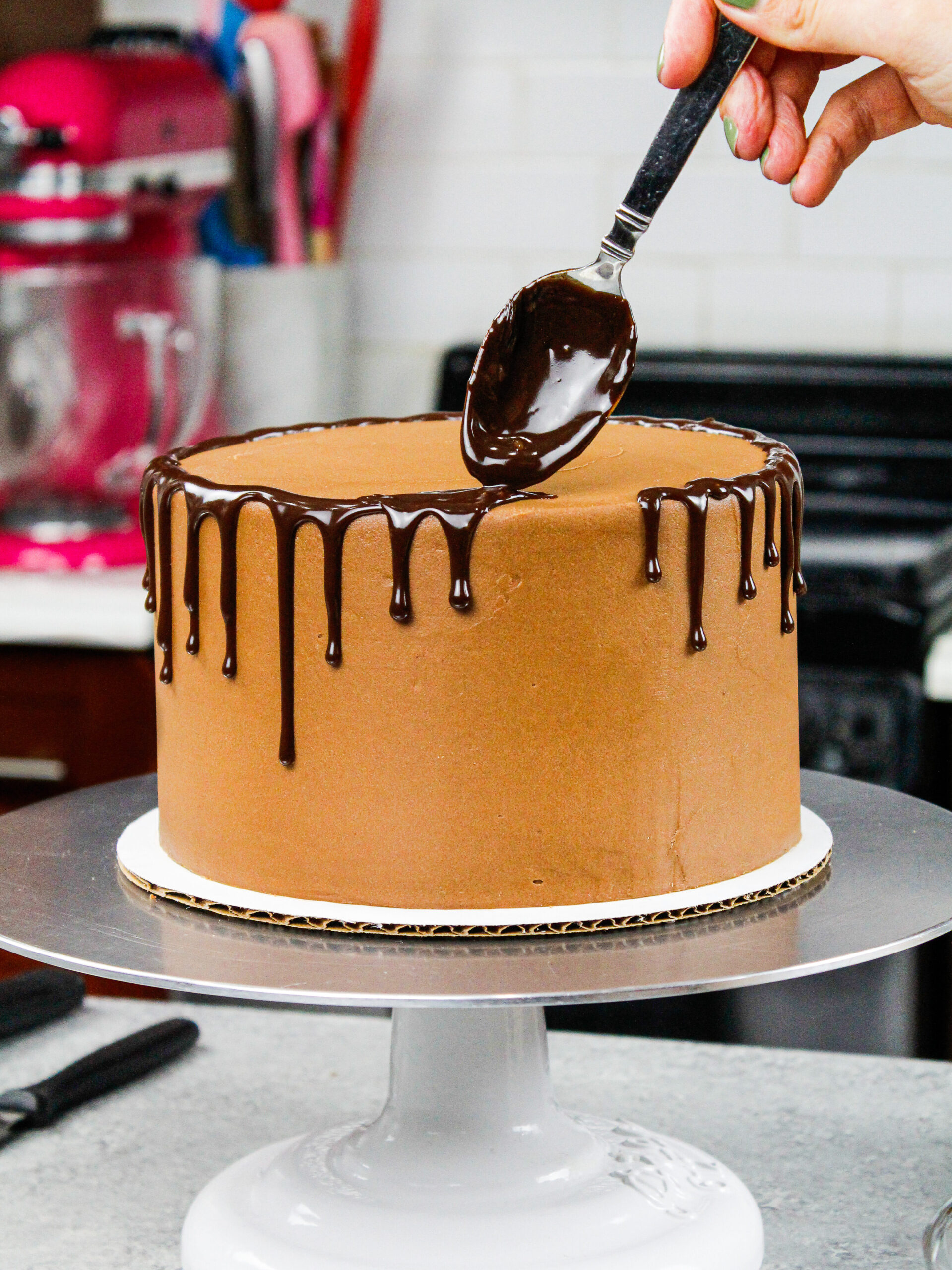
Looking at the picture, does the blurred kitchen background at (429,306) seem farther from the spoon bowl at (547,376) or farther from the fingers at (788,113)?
the spoon bowl at (547,376)

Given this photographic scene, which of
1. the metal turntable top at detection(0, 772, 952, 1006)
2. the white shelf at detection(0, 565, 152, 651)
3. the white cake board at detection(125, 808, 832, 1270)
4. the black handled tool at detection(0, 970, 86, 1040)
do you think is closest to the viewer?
the metal turntable top at detection(0, 772, 952, 1006)

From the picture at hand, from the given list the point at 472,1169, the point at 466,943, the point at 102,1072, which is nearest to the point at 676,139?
the point at 466,943

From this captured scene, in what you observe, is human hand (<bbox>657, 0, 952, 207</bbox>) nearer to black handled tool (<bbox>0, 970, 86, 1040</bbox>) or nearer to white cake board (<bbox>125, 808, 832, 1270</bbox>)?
white cake board (<bbox>125, 808, 832, 1270</bbox>)

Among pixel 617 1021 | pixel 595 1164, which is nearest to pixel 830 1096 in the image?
pixel 595 1164

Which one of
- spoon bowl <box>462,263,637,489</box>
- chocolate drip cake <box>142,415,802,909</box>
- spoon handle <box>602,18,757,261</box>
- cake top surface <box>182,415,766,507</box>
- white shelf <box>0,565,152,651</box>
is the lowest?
white shelf <box>0,565,152,651</box>

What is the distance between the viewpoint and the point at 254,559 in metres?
0.88

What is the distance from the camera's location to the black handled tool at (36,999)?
122 centimetres

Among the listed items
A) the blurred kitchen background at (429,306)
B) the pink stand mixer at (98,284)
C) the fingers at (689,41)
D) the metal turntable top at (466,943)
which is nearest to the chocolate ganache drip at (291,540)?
the metal turntable top at (466,943)

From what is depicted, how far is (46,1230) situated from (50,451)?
1287 millimetres

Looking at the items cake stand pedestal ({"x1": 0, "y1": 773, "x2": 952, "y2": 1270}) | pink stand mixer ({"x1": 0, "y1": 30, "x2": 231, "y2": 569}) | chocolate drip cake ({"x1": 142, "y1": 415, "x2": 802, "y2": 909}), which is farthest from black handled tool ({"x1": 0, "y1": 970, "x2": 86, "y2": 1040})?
pink stand mixer ({"x1": 0, "y1": 30, "x2": 231, "y2": 569})

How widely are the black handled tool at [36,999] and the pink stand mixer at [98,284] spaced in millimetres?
883

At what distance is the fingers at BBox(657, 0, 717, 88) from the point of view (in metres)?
0.96

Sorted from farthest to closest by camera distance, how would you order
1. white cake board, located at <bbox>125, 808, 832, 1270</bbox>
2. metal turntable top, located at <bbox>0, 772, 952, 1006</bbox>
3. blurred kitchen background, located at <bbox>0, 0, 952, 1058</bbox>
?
blurred kitchen background, located at <bbox>0, 0, 952, 1058</bbox>
white cake board, located at <bbox>125, 808, 832, 1270</bbox>
metal turntable top, located at <bbox>0, 772, 952, 1006</bbox>

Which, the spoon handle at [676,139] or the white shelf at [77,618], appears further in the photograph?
the white shelf at [77,618]
